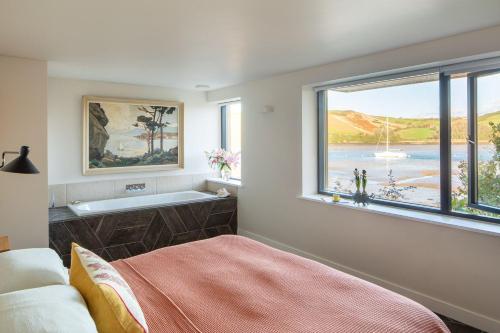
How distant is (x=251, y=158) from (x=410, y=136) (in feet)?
6.93

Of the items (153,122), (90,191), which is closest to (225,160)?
(153,122)

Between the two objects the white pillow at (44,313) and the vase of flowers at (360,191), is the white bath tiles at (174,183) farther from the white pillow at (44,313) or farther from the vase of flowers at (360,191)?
the white pillow at (44,313)

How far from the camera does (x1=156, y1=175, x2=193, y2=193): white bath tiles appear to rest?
5039 mm

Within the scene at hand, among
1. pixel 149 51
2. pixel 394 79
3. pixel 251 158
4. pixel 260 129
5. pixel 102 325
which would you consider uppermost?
pixel 149 51

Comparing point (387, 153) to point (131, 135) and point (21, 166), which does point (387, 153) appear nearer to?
point (21, 166)

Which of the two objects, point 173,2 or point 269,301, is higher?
point 173,2

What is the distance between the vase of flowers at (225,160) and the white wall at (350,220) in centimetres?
46

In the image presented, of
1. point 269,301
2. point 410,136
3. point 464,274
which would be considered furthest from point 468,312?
point 269,301

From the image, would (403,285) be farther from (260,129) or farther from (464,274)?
(260,129)

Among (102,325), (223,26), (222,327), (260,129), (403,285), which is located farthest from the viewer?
(260,129)

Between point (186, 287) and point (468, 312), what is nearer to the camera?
point (186, 287)

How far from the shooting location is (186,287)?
74.4 inches

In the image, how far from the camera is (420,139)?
122 inches

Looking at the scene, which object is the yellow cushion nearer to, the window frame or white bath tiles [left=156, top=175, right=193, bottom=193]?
the window frame
